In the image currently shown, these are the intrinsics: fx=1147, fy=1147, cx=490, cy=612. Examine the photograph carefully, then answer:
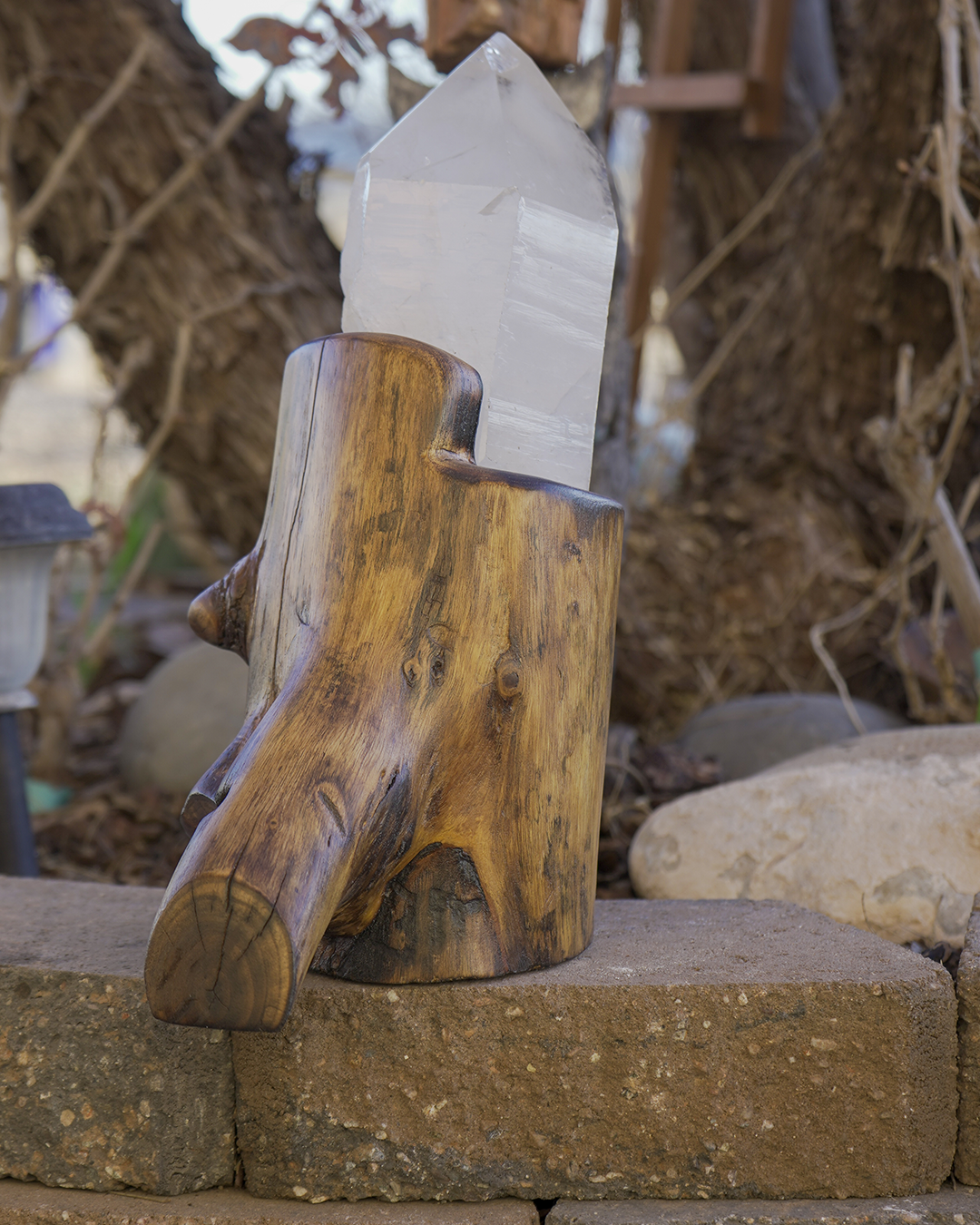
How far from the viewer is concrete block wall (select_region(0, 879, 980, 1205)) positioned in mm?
1216

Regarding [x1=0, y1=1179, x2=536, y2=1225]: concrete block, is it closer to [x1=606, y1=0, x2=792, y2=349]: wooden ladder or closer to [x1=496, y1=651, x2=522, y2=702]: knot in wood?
[x1=496, y1=651, x2=522, y2=702]: knot in wood

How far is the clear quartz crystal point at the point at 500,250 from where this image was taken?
141 cm

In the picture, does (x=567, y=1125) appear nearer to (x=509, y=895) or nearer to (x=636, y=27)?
(x=509, y=895)

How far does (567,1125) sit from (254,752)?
0.53 metres

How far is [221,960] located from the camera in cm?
101

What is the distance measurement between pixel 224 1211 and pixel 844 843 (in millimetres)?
992

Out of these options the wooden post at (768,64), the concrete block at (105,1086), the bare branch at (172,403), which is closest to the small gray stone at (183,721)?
the bare branch at (172,403)

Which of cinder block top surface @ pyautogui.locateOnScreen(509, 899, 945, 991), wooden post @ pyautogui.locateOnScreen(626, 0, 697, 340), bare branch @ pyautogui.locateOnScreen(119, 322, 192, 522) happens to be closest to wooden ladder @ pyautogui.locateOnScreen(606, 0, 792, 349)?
wooden post @ pyautogui.locateOnScreen(626, 0, 697, 340)

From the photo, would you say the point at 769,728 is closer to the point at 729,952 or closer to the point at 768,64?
the point at 729,952

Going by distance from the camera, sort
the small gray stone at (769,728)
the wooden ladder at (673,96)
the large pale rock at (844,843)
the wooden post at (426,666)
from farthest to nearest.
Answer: the wooden ladder at (673,96)
the small gray stone at (769,728)
the large pale rock at (844,843)
the wooden post at (426,666)

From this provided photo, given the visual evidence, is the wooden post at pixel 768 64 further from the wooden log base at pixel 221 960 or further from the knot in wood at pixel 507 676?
the wooden log base at pixel 221 960

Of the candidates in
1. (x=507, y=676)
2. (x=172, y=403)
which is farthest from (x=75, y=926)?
(x=172, y=403)

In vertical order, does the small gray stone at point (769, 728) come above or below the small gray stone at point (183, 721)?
above

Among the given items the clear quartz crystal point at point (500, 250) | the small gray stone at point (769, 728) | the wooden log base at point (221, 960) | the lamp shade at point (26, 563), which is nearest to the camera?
the wooden log base at point (221, 960)
